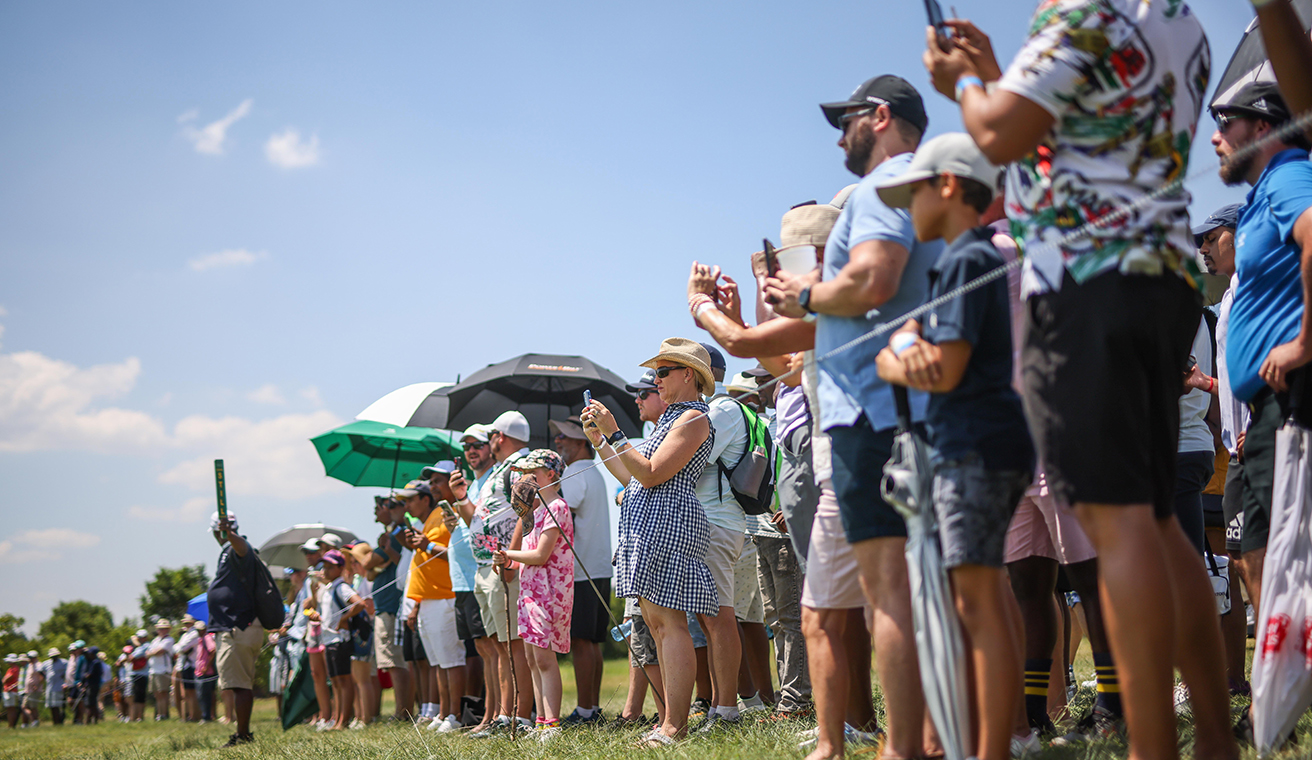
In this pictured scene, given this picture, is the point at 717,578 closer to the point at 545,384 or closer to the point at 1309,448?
the point at 1309,448

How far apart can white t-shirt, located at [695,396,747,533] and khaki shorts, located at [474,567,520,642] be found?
1.73 m

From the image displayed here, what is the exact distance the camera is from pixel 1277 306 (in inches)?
114

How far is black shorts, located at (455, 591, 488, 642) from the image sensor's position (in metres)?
7.64

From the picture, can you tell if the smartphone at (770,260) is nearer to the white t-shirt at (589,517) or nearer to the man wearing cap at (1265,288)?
the man wearing cap at (1265,288)

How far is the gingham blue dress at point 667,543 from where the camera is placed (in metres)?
4.86

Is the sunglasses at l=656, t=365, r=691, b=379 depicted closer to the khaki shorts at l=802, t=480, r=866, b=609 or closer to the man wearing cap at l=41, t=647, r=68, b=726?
the khaki shorts at l=802, t=480, r=866, b=609

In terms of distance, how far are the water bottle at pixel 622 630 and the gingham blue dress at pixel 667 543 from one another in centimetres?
94

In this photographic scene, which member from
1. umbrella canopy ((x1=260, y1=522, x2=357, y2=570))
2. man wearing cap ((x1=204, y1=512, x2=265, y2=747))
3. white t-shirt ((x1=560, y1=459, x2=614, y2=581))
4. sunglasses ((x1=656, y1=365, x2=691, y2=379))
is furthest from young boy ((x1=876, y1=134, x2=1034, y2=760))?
umbrella canopy ((x1=260, y1=522, x2=357, y2=570))

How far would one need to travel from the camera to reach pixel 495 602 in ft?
23.2

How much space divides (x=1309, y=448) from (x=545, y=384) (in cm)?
789

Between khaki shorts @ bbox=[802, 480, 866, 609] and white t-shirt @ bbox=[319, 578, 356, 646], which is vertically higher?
khaki shorts @ bbox=[802, 480, 866, 609]

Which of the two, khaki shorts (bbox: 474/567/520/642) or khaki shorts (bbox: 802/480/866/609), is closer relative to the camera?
khaki shorts (bbox: 802/480/866/609)

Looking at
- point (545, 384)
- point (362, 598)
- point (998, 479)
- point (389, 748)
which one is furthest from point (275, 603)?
point (998, 479)

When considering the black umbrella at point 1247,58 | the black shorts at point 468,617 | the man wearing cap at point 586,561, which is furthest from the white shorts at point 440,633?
the black umbrella at point 1247,58
